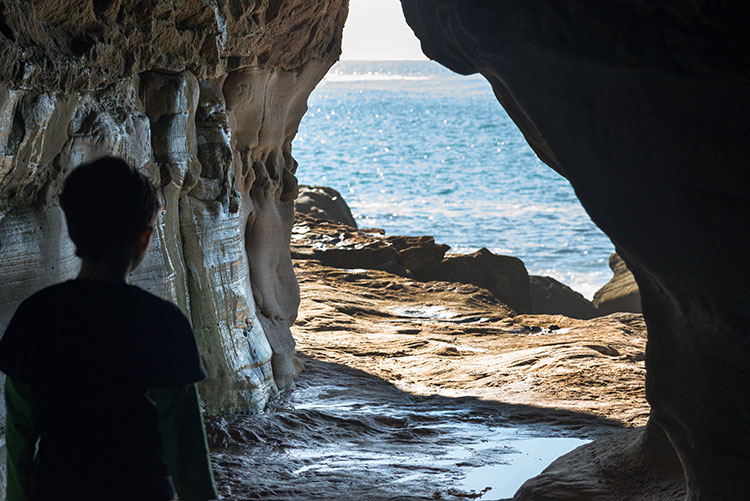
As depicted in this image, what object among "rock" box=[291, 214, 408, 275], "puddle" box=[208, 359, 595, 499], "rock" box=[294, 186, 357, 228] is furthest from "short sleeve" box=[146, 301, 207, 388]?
"rock" box=[294, 186, 357, 228]

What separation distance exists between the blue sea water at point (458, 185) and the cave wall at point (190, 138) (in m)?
12.0

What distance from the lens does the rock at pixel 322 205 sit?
15016 mm

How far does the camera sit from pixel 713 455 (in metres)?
3.02

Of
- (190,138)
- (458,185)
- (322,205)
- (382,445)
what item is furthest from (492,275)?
(458,185)

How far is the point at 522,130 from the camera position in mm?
4531

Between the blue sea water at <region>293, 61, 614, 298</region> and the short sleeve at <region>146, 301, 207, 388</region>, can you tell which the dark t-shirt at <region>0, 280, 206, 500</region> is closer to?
the short sleeve at <region>146, 301, 207, 388</region>

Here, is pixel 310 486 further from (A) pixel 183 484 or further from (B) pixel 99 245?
(B) pixel 99 245

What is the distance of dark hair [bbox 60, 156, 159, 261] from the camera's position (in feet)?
6.03

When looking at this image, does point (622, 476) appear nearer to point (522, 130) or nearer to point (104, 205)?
point (522, 130)

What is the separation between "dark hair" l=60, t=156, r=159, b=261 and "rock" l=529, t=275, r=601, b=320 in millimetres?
10742

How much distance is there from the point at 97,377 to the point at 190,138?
155 inches

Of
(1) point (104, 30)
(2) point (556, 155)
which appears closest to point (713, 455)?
(2) point (556, 155)

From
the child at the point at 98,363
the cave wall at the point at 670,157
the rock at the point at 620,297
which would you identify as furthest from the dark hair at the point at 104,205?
the rock at the point at 620,297

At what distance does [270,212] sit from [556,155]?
13.6 ft
